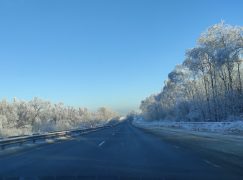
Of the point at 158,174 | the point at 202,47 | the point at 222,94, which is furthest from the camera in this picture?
the point at 222,94

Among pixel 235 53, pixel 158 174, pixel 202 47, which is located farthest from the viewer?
pixel 202 47

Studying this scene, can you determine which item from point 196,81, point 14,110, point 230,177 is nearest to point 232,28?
point 196,81

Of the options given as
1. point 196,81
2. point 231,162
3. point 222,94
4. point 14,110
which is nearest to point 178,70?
point 196,81

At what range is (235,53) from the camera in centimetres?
6088

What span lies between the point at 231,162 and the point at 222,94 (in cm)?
5885

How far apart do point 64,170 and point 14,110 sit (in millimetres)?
110333

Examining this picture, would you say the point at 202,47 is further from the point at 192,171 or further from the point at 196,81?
the point at 192,171

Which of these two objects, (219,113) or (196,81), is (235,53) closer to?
(219,113)

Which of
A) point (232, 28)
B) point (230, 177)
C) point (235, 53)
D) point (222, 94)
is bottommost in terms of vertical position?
point (230, 177)

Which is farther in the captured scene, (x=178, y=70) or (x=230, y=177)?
(x=178, y=70)

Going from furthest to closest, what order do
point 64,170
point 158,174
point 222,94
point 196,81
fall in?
point 196,81
point 222,94
point 64,170
point 158,174

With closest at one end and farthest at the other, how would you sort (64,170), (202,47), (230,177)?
(230,177), (64,170), (202,47)

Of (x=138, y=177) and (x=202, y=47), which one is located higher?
(x=202, y=47)

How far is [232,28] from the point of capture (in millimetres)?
62125
